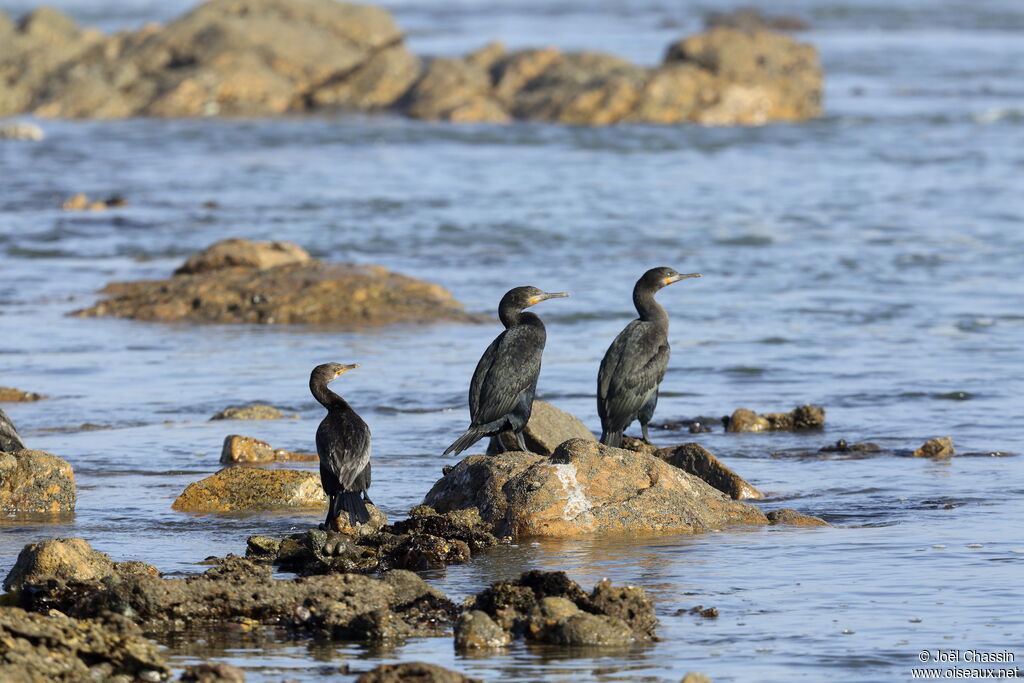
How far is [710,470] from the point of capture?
995cm

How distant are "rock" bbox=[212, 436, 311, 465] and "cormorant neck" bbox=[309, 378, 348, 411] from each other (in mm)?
1517

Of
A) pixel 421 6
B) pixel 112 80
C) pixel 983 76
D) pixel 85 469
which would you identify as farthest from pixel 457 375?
pixel 421 6

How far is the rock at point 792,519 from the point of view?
30.1 feet

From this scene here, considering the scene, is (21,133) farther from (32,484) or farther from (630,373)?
(630,373)

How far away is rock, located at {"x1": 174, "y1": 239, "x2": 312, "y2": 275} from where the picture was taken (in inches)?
763

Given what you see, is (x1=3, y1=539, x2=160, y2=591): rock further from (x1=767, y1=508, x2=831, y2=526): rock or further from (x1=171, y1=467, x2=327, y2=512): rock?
(x1=767, y1=508, x2=831, y2=526): rock

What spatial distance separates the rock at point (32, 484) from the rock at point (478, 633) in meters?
3.64

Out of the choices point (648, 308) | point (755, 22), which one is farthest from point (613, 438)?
point (755, 22)

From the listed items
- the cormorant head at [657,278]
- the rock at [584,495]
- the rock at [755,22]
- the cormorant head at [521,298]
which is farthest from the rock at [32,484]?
the rock at [755,22]

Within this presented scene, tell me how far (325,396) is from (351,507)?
95 cm

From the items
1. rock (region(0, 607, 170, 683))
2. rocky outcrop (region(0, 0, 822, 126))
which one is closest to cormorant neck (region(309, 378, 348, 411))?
rock (region(0, 607, 170, 683))

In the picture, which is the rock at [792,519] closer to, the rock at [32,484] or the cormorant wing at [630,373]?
the cormorant wing at [630,373]

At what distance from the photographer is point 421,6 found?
311 feet

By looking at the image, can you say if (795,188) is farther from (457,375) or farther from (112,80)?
(112,80)
